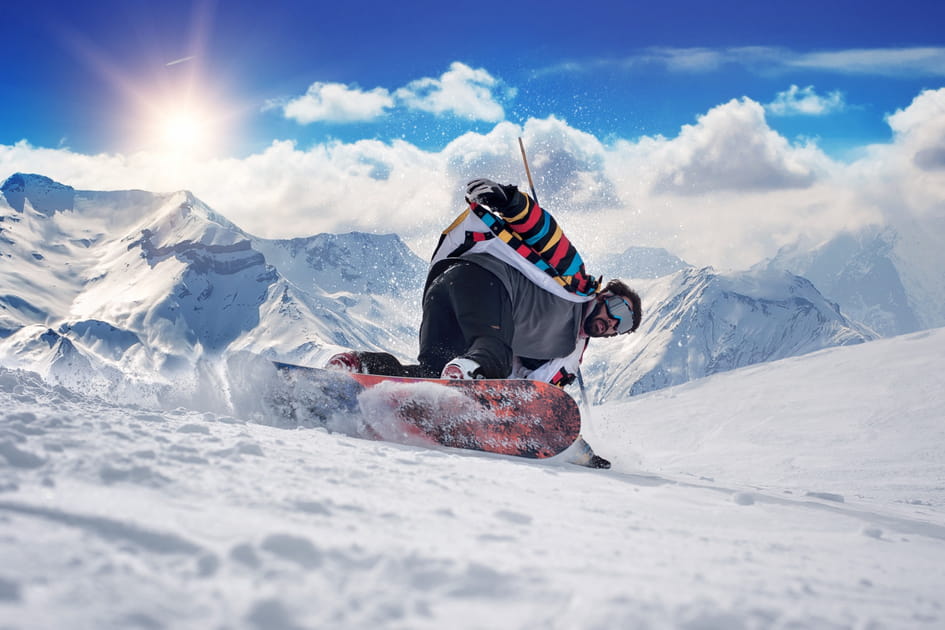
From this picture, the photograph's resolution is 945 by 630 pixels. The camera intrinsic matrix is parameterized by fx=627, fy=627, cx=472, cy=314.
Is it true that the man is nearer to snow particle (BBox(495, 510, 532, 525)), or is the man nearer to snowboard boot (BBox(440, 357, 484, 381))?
snowboard boot (BBox(440, 357, 484, 381))

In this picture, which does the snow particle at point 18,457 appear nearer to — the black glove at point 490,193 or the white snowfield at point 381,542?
the white snowfield at point 381,542

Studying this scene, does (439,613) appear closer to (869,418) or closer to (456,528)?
(456,528)

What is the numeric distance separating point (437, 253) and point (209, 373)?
219 centimetres

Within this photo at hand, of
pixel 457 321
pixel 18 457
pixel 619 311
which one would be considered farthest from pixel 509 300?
pixel 18 457

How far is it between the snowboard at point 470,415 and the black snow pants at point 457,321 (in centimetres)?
66

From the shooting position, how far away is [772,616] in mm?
1258

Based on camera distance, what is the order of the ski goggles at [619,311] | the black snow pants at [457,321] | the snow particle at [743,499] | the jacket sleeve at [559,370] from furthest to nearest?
the ski goggles at [619,311], the jacket sleeve at [559,370], the black snow pants at [457,321], the snow particle at [743,499]

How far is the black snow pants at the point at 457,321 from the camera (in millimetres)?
4715

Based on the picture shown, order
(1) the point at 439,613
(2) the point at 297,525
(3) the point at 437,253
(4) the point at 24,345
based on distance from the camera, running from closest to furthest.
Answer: (1) the point at 439,613
(2) the point at 297,525
(3) the point at 437,253
(4) the point at 24,345

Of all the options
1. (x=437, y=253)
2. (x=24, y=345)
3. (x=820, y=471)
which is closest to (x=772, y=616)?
(x=437, y=253)

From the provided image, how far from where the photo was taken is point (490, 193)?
498 cm

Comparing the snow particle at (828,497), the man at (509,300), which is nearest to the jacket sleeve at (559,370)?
the man at (509,300)

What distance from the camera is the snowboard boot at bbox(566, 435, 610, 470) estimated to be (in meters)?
4.11

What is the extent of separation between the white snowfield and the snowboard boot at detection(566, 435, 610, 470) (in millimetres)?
949
